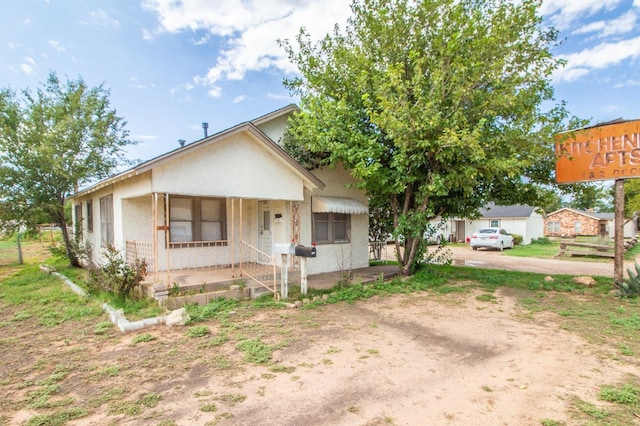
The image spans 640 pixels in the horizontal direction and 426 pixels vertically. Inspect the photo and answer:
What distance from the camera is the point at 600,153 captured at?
31.7 feet

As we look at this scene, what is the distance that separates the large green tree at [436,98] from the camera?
28.9 ft

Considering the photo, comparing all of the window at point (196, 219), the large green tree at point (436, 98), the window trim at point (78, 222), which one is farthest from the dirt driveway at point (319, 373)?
the window trim at point (78, 222)

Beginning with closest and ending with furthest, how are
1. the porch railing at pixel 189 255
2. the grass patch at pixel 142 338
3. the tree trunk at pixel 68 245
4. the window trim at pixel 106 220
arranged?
the grass patch at pixel 142 338 < the porch railing at pixel 189 255 < the window trim at pixel 106 220 < the tree trunk at pixel 68 245

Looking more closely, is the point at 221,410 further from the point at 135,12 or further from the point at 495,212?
the point at 495,212

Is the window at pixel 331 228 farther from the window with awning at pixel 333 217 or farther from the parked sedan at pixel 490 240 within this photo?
the parked sedan at pixel 490 240

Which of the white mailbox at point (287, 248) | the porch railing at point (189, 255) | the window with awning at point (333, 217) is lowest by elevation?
the porch railing at point (189, 255)

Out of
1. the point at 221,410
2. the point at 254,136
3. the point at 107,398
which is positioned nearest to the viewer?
the point at 221,410

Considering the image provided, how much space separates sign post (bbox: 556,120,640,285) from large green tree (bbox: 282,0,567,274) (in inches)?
24.4

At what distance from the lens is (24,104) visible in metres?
14.7

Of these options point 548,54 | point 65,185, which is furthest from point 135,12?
point 548,54

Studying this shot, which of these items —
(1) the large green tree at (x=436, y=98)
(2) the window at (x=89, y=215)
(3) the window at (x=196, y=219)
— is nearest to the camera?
(1) the large green tree at (x=436, y=98)

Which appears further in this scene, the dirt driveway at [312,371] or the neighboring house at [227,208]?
the neighboring house at [227,208]

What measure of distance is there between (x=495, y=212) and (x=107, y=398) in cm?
3472

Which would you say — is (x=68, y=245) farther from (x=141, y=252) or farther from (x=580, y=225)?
(x=580, y=225)
